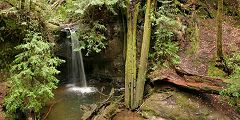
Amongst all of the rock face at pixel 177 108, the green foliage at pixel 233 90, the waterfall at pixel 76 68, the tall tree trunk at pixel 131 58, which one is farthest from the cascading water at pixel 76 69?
the green foliage at pixel 233 90

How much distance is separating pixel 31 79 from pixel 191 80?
545cm

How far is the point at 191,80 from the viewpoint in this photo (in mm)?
10359

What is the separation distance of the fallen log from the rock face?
456mm

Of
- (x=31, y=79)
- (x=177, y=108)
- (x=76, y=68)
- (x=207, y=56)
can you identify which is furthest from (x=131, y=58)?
(x=76, y=68)

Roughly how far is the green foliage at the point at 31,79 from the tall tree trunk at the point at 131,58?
9.94 feet

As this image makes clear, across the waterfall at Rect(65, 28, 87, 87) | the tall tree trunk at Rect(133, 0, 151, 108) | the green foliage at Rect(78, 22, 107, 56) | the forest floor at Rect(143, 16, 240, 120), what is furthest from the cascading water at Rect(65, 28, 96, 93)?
the forest floor at Rect(143, 16, 240, 120)

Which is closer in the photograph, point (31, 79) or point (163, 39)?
point (31, 79)

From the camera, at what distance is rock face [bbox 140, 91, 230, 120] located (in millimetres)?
9633

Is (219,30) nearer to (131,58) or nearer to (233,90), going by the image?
(233,90)

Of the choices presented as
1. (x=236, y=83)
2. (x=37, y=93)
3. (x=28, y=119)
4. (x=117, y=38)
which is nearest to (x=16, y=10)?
(x=37, y=93)

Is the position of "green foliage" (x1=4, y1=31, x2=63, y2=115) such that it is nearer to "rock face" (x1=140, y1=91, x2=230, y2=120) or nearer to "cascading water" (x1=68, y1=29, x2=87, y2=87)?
"rock face" (x1=140, y1=91, x2=230, y2=120)

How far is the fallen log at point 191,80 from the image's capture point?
32.1 feet

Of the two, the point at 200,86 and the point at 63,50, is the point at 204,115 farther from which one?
the point at 63,50

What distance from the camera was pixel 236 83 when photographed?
8797 millimetres
